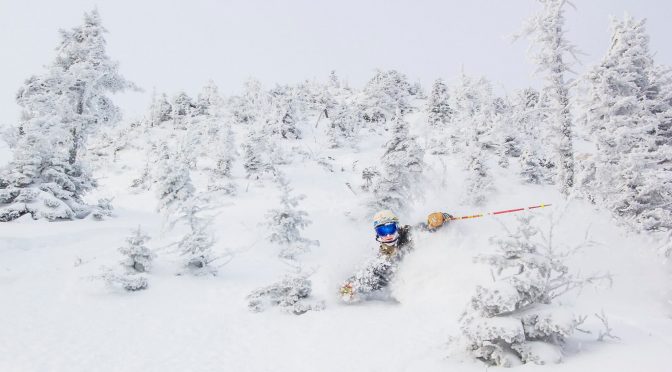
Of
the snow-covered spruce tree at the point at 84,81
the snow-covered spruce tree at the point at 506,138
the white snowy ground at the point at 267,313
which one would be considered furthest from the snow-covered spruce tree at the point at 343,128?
the white snowy ground at the point at 267,313

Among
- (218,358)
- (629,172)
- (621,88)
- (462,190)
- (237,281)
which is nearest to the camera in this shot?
(218,358)

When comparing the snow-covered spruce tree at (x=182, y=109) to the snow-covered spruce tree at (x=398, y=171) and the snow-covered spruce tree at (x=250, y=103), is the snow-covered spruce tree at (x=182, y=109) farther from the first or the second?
the snow-covered spruce tree at (x=398, y=171)

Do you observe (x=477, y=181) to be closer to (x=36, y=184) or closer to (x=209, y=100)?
(x=36, y=184)

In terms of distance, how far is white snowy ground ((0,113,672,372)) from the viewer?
250 inches

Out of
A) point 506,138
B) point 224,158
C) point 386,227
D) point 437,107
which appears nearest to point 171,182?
point 386,227

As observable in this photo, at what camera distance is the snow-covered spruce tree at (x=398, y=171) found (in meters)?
21.9

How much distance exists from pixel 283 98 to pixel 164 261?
37881 millimetres

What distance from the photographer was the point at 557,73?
24.3 meters

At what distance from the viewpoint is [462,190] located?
1231 inches

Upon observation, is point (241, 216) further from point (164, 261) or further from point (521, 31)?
point (521, 31)

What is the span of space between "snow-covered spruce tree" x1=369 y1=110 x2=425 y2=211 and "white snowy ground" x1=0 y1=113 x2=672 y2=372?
722 centimetres

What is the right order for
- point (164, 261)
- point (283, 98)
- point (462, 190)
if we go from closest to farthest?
point (164, 261), point (462, 190), point (283, 98)

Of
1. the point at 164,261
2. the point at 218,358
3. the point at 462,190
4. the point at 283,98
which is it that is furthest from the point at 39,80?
the point at 283,98

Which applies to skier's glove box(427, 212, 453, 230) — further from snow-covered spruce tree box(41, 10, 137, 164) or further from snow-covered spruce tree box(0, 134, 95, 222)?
snow-covered spruce tree box(41, 10, 137, 164)
